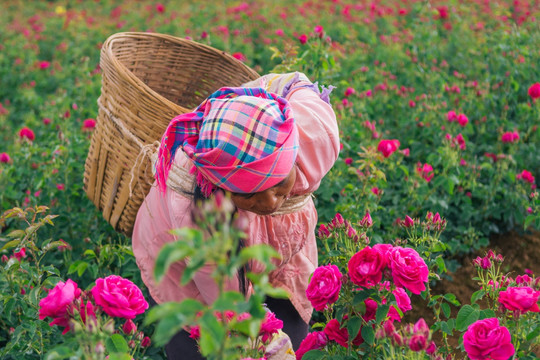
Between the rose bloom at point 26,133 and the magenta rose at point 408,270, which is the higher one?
the magenta rose at point 408,270

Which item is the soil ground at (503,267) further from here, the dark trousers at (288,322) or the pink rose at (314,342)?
the pink rose at (314,342)

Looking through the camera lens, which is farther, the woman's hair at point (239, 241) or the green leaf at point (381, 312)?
the woman's hair at point (239, 241)

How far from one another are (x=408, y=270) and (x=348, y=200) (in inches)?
45.1

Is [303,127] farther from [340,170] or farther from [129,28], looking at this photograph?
[129,28]

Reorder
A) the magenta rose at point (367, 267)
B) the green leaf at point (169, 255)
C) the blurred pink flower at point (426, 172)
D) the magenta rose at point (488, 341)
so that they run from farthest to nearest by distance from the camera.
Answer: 1. the blurred pink flower at point (426, 172)
2. the magenta rose at point (367, 267)
3. the magenta rose at point (488, 341)
4. the green leaf at point (169, 255)

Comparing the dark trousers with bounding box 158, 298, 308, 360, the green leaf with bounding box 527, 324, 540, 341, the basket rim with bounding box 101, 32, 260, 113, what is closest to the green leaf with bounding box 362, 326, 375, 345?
the green leaf with bounding box 527, 324, 540, 341

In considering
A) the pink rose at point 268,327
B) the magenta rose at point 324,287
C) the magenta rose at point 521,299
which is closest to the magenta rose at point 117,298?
the pink rose at point 268,327

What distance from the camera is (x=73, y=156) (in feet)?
8.93

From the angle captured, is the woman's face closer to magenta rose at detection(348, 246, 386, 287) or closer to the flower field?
the flower field

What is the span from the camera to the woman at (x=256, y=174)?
4.38 ft

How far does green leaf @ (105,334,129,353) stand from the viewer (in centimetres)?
111

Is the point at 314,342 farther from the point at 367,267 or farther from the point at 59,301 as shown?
the point at 59,301

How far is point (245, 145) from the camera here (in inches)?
52.1

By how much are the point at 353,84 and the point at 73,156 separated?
1834mm
